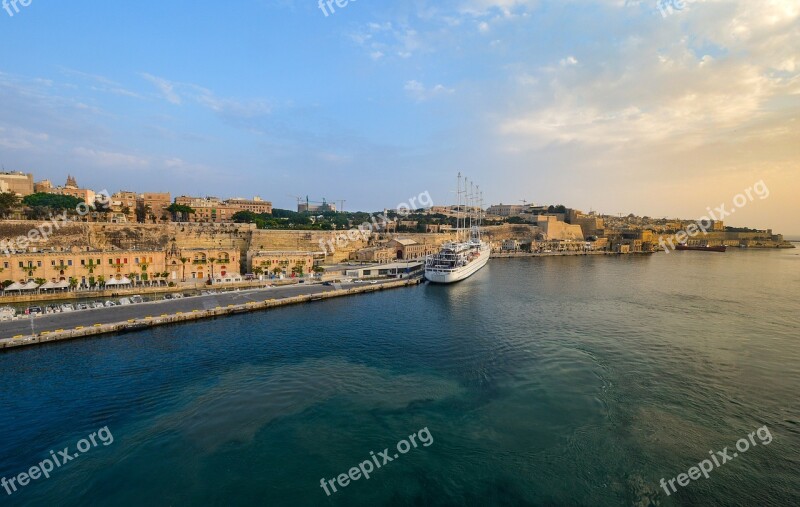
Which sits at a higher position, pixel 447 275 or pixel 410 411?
pixel 447 275

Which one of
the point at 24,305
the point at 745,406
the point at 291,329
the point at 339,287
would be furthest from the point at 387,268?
the point at 745,406

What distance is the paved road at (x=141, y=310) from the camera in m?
19.7

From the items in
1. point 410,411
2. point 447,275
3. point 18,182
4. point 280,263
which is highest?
point 18,182

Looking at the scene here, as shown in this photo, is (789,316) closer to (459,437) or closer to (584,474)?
(584,474)

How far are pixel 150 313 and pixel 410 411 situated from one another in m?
19.2

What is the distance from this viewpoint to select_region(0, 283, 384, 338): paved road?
19.7 meters

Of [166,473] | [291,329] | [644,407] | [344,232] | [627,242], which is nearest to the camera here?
[166,473]

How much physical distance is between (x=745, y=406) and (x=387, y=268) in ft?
110

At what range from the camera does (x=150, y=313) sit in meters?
23.1

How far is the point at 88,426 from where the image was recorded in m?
11.6

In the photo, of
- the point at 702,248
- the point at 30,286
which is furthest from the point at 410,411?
the point at 702,248

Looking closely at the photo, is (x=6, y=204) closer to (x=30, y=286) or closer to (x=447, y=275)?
(x=30, y=286)

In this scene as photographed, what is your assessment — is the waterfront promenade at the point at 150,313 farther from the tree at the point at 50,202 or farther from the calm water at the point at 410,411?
the tree at the point at 50,202

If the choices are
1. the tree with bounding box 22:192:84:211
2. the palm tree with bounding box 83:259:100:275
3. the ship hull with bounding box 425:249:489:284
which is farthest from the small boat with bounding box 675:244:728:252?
the tree with bounding box 22:192:84:211
